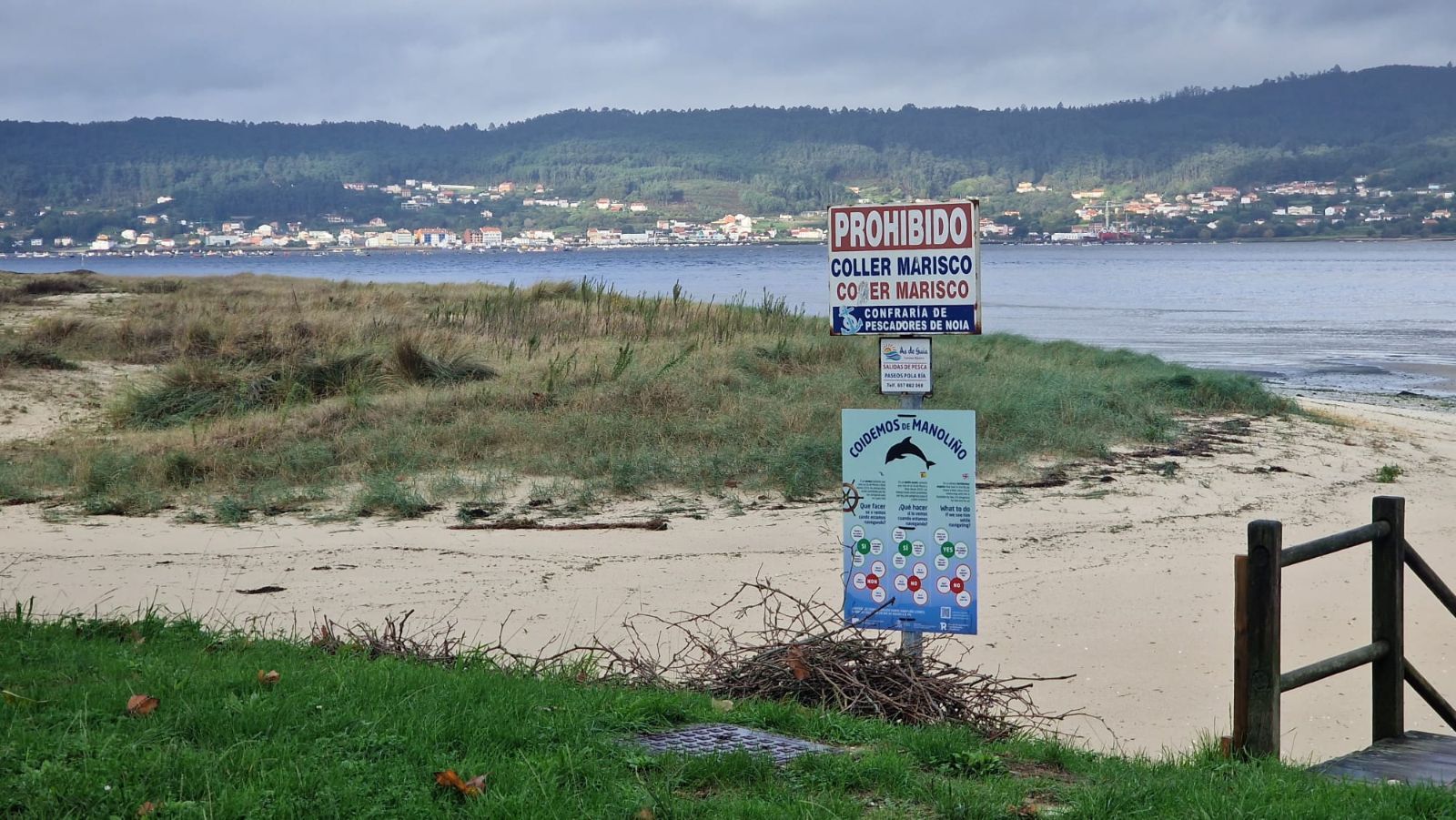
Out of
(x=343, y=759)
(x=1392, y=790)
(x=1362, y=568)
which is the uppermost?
(x=343, y=759)

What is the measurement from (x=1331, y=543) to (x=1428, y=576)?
0.72 meters

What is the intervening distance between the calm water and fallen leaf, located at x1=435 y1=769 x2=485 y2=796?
23820mm

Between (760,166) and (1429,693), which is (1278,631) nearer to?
(1429,693)

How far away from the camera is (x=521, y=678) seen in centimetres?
549

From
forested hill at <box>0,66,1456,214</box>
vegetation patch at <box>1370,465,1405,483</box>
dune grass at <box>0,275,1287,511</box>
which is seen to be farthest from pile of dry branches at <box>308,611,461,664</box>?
forested hill at <box>0,66,1456,214</box>

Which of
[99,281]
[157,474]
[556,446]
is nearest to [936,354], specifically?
[556,446]

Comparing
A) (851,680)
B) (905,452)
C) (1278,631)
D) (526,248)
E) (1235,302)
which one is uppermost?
(526,248)

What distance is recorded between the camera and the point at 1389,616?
5.42 meters

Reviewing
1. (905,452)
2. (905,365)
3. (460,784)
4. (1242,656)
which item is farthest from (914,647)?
(460,784)

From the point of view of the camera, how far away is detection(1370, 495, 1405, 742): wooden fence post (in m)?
5.39

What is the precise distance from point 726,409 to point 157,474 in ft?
19.3

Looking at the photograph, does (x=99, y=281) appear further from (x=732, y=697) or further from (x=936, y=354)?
(x=732, y=697)

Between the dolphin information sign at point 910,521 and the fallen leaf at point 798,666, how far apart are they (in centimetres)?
34

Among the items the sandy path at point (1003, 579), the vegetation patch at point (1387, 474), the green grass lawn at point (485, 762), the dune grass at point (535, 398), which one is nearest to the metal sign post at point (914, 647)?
the green grass lawn at point (485, 762)
